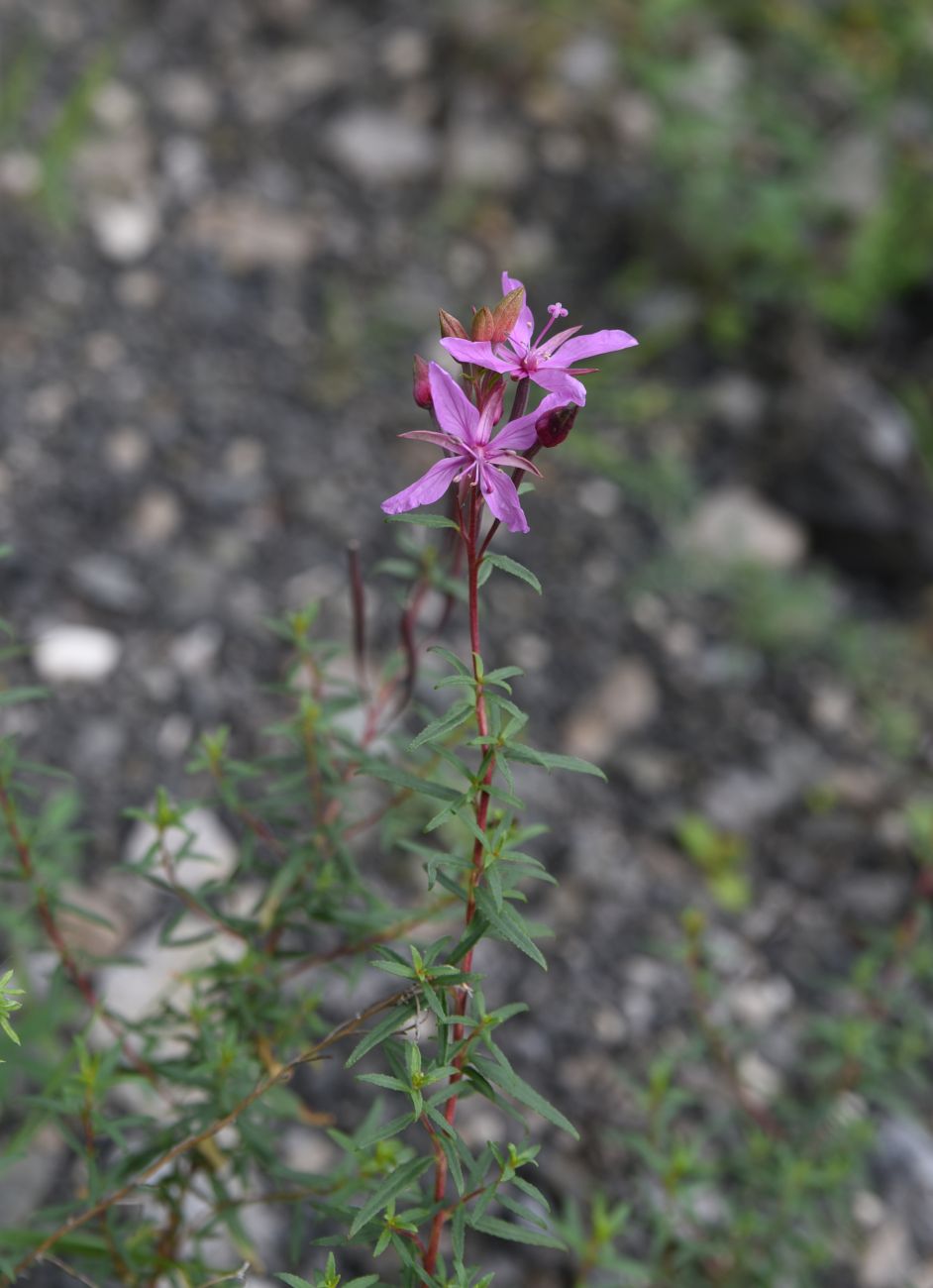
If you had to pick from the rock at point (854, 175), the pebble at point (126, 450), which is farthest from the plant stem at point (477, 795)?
the rock at point (854, 175)

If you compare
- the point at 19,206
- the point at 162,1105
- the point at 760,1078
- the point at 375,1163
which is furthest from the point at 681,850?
the point at 19,206

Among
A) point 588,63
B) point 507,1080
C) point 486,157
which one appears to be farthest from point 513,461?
point 588,63

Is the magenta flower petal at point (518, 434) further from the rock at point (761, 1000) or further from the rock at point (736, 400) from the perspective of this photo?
the rock at point (736, 400)

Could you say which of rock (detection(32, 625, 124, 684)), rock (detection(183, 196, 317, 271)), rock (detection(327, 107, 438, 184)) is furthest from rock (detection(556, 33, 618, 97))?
rock (detection(32, 625, 124, 684))

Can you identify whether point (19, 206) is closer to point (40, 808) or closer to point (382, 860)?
point (40, 808)

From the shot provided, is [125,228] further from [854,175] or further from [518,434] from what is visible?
[518,434]

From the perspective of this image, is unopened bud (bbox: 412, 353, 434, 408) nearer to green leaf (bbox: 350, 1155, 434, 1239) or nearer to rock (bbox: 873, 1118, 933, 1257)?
green leaf (bbox: 350, 1155, 434, 1239)

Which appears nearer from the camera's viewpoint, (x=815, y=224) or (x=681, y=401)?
(x=681, y=401)
